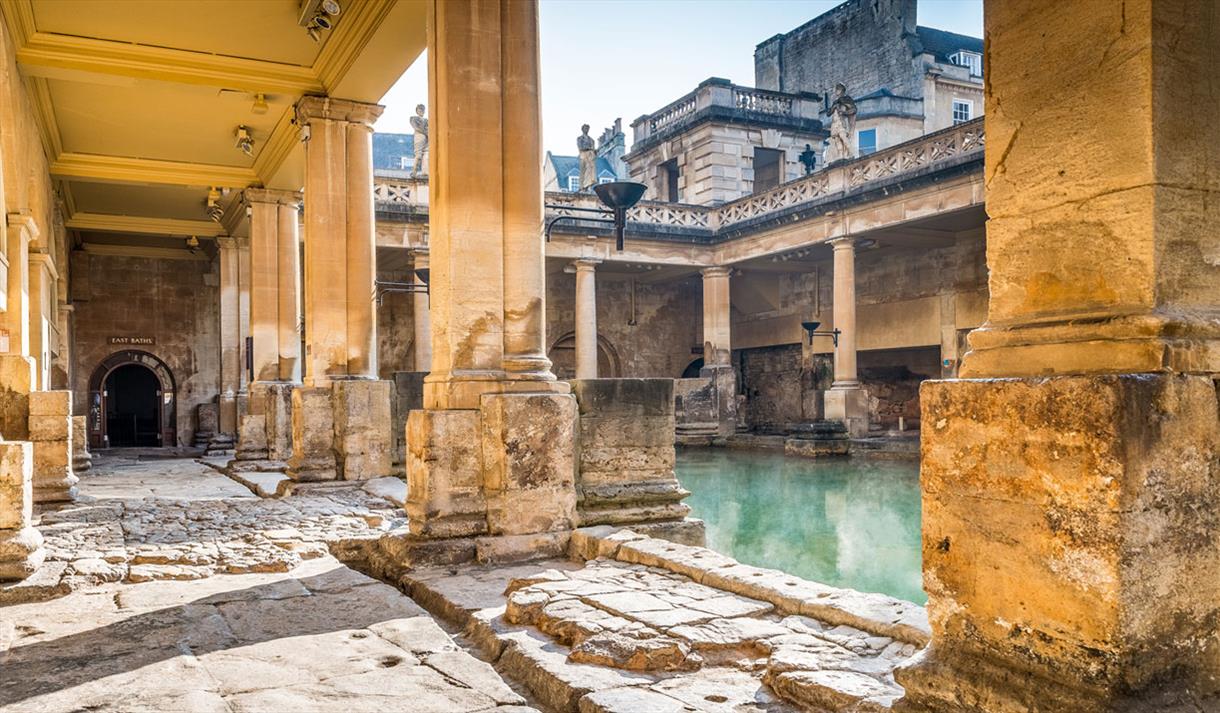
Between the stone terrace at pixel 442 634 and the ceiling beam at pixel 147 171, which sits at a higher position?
the ceiling beam at pixel 147 171

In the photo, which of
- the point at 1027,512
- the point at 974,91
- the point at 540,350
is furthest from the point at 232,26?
the point at 974,91

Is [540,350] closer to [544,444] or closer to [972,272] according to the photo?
[544,444]

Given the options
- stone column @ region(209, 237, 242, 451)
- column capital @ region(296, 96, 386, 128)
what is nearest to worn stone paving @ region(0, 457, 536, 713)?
column capital @ region(296, 96, 386, 128)

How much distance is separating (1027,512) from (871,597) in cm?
157

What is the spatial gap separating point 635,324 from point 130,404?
A: 13969mm

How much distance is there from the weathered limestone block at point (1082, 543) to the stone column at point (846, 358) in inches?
614

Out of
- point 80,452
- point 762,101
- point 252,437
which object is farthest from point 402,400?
point 762,101

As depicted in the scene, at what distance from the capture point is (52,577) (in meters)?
4.41

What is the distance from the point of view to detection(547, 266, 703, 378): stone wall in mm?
24609

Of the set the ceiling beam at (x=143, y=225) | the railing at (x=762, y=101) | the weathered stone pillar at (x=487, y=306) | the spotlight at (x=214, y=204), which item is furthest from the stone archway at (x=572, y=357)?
the weathered stone pillar at (x=487, y=306)

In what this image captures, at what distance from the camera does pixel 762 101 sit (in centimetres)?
2562

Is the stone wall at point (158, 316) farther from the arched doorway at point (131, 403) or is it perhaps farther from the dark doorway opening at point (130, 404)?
the dark doorway opening at point (130, 404)

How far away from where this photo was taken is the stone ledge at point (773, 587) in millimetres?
3115

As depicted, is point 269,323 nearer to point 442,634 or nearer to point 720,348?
point 442,634
